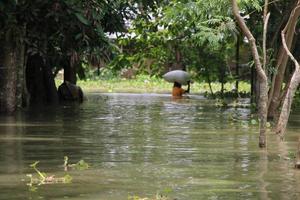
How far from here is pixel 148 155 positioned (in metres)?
11.0

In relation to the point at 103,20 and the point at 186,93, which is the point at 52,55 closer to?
the point at 103,20

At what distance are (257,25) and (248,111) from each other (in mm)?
2217

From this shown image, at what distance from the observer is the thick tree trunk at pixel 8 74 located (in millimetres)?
17719

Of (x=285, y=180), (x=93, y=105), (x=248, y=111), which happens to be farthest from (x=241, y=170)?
(x=93, y=105)

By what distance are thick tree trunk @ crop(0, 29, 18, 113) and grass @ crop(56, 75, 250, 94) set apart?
14.0 metres

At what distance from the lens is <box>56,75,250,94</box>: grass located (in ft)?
107

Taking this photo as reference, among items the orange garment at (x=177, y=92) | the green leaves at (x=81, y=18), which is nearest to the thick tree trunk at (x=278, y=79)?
the green leaves at (x=81, y=18)

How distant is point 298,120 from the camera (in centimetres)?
1755

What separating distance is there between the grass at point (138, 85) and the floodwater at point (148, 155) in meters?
13.6

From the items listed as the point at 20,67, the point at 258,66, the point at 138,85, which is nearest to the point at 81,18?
the point at 20,67

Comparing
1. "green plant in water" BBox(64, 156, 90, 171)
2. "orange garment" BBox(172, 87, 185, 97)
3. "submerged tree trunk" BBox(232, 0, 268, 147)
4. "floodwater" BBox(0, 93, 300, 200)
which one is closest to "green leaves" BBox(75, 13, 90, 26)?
"floodwater" BBox(0, 93, 300, 200)

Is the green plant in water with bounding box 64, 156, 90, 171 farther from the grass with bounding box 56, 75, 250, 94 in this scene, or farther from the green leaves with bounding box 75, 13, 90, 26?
the grass with bounding box 56, 75, 250, 94

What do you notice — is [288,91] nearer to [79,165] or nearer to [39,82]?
[79,165]

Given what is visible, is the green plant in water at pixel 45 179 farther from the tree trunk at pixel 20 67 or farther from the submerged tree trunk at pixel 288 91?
the tree trunk at pixel 20 67
